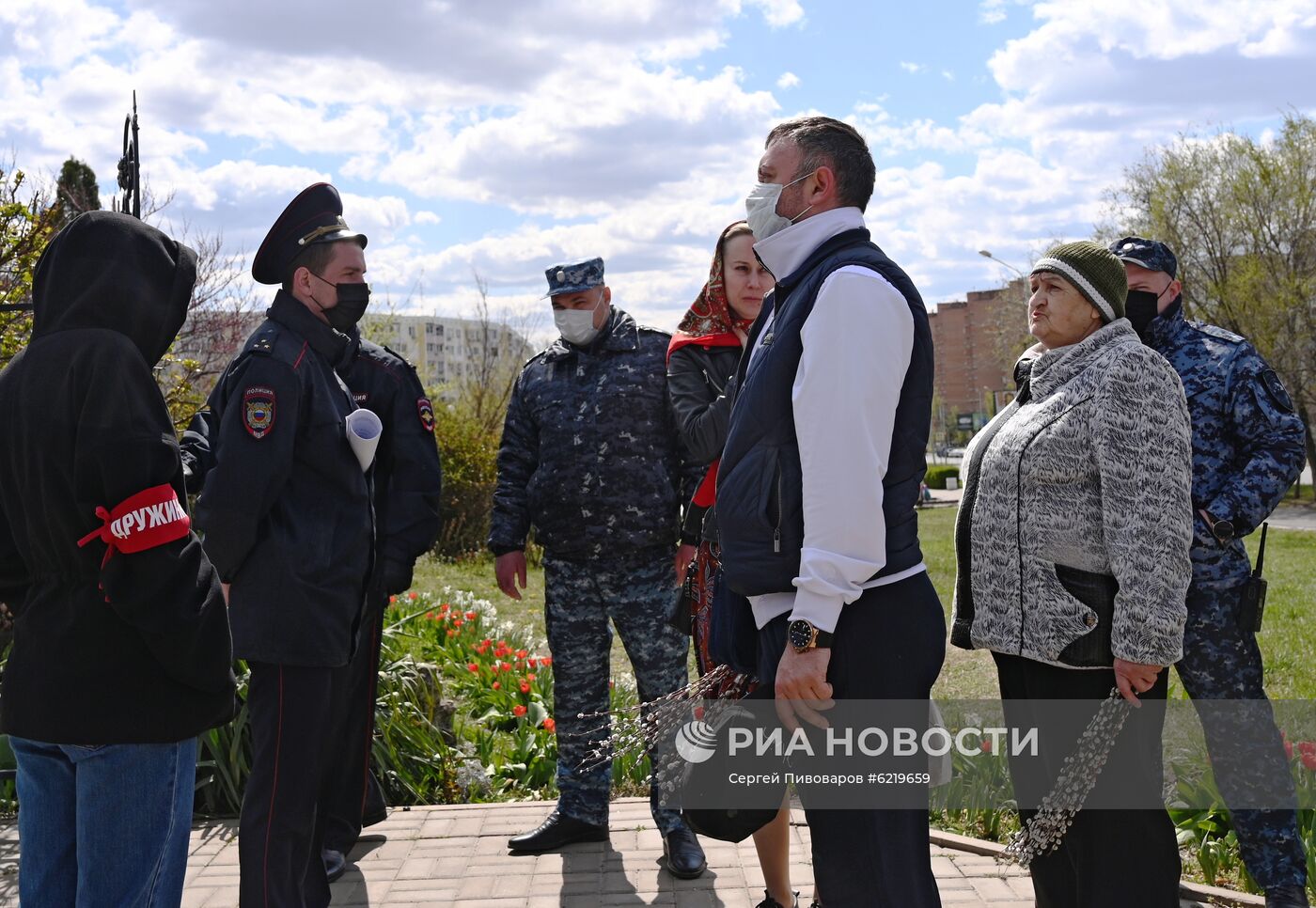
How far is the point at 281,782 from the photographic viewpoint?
3.22 m

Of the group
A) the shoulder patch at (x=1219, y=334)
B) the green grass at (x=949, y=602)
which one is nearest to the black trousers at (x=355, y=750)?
the shoulder patch at (x=1219, y=334)

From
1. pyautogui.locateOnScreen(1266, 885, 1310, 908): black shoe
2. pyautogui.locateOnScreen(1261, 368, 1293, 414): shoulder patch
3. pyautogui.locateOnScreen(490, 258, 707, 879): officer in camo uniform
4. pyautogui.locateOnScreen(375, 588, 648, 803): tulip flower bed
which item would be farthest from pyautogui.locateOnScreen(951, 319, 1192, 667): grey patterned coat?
pyautogui.locateOnScreen(375, 588, 648, 803): tulip flower bed

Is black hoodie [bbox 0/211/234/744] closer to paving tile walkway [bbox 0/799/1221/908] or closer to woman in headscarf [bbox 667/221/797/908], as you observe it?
woman in headscarf [bbox 667/221/797/908]

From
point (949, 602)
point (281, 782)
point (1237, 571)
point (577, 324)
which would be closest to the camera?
point (281, 782)

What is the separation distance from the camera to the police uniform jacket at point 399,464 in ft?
13.0

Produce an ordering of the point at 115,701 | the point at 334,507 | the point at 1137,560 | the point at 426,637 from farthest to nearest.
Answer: the point at 426,637 < the point at 334,507 < the point at 1137,560 < the point at 115,701

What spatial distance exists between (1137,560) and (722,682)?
108 centimetres

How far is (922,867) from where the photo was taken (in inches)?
95.2

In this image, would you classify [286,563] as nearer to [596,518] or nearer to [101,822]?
[101,822]

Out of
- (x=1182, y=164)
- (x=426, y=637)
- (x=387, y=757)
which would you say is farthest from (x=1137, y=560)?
(x=1182, y=164)

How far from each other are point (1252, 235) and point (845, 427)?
32.4 meters

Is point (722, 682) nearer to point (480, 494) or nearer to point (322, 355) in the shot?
point (322, 355)

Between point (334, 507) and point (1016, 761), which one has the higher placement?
point (334, 507)

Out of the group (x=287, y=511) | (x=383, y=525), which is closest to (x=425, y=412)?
A: (x=383, y=525)
